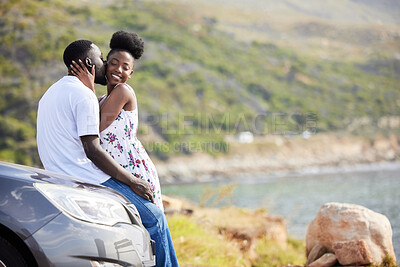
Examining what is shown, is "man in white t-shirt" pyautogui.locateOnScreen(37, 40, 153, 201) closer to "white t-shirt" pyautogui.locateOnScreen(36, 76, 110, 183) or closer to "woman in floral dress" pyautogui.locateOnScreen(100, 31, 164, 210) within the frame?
"white t-shirt" pyautogui.locateOnScreen(36, 76, 110, 183)

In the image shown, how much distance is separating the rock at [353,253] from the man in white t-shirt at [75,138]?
339cm

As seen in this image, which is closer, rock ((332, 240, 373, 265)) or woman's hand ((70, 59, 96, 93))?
woman's hand ((70, 59, 96, 93))

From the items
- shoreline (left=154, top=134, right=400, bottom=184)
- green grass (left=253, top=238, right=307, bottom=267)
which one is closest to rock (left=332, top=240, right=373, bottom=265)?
green grass (left=253, top=238, right=307, bottom=267)

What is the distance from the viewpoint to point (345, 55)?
152 m

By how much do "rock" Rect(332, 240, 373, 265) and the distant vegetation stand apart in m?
68.0

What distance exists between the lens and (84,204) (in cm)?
271

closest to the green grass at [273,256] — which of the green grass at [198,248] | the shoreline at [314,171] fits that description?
the green grass at [198,248]

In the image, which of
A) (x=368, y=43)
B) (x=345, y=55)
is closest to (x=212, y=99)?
(x=345, y=55)

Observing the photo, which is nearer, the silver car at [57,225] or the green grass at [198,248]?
the silver car at [57,225]

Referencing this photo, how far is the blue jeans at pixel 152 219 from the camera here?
3.16 metres

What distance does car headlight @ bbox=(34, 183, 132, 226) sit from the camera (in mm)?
2627

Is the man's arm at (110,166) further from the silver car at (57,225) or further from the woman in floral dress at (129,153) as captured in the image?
the silver car at (57,225)

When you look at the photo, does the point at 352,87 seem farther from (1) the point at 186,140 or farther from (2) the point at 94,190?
(2) the point at 94,190

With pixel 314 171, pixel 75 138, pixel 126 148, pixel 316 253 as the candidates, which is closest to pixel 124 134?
pixel 126 148
